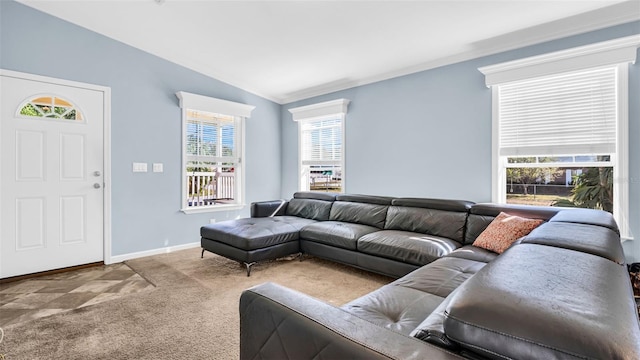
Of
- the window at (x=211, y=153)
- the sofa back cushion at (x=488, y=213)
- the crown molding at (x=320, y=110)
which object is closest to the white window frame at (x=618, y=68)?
the sofa back cushion at (x=488, y=213)

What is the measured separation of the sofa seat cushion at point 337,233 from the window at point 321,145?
4.48 feet

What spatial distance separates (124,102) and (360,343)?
4.15 m

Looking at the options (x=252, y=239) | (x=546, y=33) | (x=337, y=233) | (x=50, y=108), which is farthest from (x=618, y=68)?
(x=50, y=108)

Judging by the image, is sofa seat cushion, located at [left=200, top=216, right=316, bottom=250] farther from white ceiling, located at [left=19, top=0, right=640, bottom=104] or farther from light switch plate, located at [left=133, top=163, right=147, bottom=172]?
white ceiling, located at [left=19, top=0, right=640, bottom=104]

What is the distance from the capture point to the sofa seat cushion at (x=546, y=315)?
1.90ft

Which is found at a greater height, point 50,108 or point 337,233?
point 50,108

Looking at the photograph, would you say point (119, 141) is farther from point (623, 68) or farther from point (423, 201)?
point (623, 68)

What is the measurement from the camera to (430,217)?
3.19 meters

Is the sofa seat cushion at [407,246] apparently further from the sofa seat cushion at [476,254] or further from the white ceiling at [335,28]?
the white ceiling at [335,28]

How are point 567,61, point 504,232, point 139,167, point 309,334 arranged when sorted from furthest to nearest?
point 139,167, point 567,61, point 504,232, point 309,334

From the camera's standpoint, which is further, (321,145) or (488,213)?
(321,145)

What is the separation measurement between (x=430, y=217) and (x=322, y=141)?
247 cm

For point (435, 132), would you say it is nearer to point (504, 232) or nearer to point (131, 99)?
point (504, 232)

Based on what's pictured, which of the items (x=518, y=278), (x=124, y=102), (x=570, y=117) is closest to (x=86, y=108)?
(x=124, y=102)
